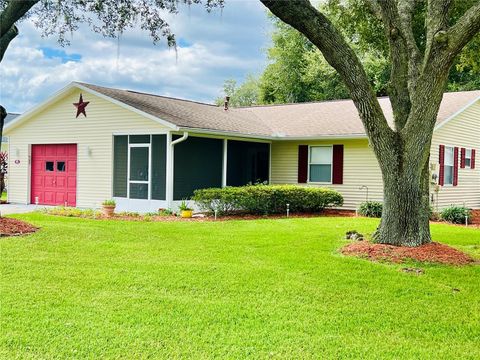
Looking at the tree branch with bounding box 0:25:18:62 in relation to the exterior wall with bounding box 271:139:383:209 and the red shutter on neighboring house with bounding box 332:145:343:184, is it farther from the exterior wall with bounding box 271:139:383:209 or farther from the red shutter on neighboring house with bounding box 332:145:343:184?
the red shutter on neighboring house with bounding box 332:145:343:184

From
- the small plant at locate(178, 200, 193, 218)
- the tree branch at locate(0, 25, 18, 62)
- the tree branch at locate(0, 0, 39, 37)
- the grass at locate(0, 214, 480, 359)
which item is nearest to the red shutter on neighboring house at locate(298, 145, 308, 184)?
the small plant at locate(178, 200, 193, 218)

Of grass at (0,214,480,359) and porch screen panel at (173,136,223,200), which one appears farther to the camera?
porch screen panel at (173,136,223,200)

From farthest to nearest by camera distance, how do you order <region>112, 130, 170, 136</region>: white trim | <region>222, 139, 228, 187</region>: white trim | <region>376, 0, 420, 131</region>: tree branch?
<region>222, 139, 228, 187</region>: white trim → <region>112, 130, 170, 136</region>: white trim → <region>376, 0, 420, 131</region>: tree branch

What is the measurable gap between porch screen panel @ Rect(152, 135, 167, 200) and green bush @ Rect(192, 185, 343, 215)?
1077 millimetres

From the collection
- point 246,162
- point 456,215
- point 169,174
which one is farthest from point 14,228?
point 456,215

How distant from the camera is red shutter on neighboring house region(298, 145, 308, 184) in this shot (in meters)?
18.4

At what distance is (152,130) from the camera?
1552cm

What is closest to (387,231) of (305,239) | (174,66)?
(305,239)

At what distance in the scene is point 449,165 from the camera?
18453 mm

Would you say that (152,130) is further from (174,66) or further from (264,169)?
(264,169)

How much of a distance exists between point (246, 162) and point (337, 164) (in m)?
3.23

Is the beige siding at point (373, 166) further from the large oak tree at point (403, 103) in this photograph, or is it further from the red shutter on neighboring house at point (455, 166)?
the large oak tree at point (403, 103)

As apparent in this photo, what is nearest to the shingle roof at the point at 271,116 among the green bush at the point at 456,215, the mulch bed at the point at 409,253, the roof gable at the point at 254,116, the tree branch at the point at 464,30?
the roof gable at the point at 254,116

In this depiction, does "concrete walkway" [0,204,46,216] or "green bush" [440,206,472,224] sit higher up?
"green bush" [440,206,472,224]
